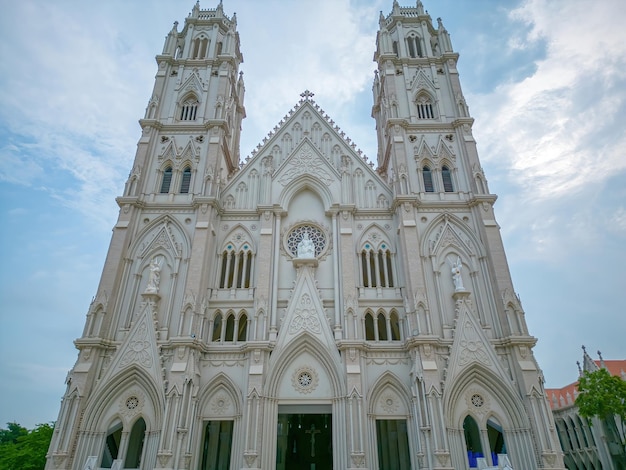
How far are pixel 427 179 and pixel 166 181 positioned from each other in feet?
61.6

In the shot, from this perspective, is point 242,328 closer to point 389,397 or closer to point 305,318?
point 305,318

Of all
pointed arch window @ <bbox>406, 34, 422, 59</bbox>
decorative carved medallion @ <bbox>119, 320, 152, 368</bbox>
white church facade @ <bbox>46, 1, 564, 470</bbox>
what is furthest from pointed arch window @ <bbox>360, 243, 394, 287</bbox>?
pointed arch window @ <bbox>406, 34, 422, 59</bbox>

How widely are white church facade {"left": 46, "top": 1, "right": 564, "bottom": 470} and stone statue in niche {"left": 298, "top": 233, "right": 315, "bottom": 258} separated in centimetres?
9

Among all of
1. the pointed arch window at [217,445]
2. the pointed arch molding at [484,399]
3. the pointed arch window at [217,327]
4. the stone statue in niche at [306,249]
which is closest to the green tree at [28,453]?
the pointed arch window at [217,445]

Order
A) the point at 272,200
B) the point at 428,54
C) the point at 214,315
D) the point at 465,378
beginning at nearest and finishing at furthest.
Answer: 1. the point at 465,378
2. the point at 214,315
3. the point at 272,200
4. the point at 428,54

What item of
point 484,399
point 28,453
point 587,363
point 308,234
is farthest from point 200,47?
point 587,363

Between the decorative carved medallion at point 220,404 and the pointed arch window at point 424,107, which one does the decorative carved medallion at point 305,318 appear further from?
the pointed arch window at point 424,107

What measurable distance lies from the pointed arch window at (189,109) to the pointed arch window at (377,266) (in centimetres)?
1760

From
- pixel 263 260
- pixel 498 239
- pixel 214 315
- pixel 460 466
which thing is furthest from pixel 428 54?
pixel 460 466

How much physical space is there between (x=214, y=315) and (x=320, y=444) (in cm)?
1065

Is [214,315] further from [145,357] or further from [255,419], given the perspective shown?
[255,419]

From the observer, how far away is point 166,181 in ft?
94.1

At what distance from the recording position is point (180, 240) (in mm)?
25719

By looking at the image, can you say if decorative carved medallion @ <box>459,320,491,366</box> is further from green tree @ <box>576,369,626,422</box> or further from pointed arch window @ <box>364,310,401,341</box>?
green tree @ <box>576,369,626,422</box>
